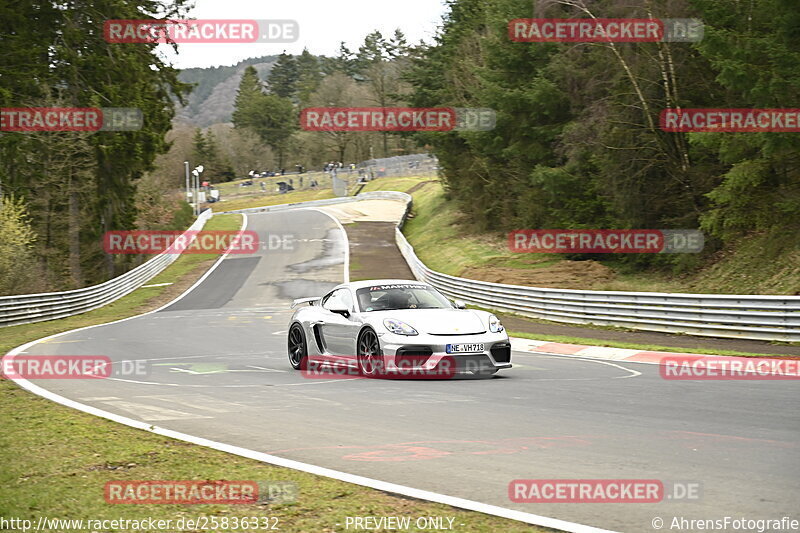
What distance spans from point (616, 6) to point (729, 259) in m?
9.99

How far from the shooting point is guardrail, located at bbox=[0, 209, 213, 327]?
29453 millimetres

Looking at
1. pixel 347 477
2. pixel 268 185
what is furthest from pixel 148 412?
pixel 268 185

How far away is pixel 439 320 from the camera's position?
1210 centimetres

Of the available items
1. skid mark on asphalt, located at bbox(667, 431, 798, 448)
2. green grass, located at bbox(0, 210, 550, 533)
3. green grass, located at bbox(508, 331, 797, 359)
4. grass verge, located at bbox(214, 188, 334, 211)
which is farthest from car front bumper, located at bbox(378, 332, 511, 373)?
grass verge, located at bbox(214, 188, 334, 211)

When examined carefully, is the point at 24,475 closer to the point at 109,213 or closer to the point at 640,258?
the point at 640,258

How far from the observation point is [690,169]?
31.4 m

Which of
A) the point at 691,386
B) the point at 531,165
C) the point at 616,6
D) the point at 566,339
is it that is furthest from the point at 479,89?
the point at 691,386

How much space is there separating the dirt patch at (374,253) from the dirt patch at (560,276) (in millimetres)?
8857

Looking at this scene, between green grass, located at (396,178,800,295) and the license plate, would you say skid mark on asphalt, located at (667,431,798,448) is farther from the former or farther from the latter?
green grass, located at (396,178,800,295)

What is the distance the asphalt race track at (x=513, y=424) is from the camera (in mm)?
5812

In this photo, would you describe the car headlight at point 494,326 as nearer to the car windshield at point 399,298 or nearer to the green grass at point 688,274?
the car windshield at point 399,298

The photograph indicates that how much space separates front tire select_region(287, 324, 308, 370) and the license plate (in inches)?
127

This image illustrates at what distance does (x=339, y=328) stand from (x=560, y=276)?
70.6ft

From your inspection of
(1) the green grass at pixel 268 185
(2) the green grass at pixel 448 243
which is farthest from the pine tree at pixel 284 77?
(2) the green grass at pixel 448 243
